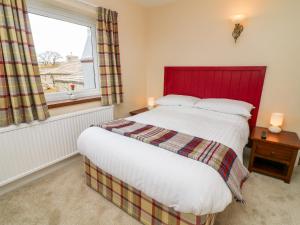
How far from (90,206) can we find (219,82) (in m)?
2.48

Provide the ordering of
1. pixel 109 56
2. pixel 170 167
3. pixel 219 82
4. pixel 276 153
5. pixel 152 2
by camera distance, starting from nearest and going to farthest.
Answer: pixel 170 167 → pixel 276 153 → pixel 109 56 → pixel 219 82 → pixel 152 2

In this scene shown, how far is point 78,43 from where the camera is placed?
2.44 m

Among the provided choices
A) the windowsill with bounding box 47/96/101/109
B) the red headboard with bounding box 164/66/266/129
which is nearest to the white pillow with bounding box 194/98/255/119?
the red headboard with bounding box 164/66/266/129

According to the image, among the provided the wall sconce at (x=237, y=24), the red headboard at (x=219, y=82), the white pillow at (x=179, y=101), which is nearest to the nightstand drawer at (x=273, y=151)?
the red headboard at (x=219, y=82)

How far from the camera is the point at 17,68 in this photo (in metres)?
1.61

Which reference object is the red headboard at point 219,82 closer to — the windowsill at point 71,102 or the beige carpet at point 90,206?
the beige carpet at point 90,206

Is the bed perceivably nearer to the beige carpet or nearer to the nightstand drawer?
the beige carpet

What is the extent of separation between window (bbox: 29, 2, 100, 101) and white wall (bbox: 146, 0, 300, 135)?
55.7 inches

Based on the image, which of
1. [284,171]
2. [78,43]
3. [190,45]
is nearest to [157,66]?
[190,45]

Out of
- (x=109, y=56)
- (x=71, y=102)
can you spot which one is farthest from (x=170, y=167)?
(x=109, y=56)

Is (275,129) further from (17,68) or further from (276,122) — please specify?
(17,68)

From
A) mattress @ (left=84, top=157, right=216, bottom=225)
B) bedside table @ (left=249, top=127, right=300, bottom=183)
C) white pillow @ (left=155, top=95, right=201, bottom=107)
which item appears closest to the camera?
mattress @ (left=84, top=157, right=216, bottom=225)

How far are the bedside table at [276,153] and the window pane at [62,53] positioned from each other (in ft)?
8.35

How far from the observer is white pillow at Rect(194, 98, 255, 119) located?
2225 millimetres
